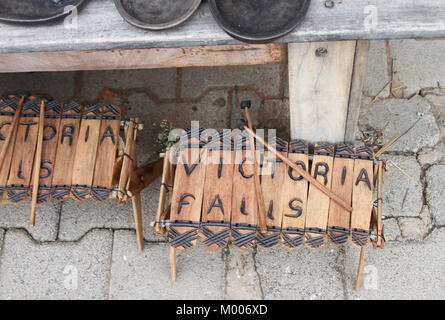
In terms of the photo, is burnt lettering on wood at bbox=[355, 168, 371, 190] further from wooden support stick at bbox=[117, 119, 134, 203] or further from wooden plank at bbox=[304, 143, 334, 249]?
wooden support stick at bbox=[117, 119, 134, 203]

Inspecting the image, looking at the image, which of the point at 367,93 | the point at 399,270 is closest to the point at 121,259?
the point at 399,270

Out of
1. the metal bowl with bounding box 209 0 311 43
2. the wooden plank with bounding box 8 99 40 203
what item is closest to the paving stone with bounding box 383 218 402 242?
the metal bowl with bounding box 209 0 311 43

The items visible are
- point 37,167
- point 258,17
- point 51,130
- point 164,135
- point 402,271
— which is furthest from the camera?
point 164,135

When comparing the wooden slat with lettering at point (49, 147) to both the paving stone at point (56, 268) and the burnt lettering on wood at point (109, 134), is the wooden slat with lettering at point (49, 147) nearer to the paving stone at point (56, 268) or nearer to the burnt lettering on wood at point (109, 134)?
the burnt lettering on wood at point (109, 134)

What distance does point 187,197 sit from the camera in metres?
2.62

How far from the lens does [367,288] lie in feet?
10.5

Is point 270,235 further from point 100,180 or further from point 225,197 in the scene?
point 100,180

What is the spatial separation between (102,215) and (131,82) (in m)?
1.15

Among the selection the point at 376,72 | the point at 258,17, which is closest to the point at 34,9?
the point at 258,17

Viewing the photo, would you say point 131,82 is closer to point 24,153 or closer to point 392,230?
point 24,153

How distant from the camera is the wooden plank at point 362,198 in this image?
2605 millimetres

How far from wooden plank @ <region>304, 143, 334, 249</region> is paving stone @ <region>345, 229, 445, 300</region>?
2.57 ft

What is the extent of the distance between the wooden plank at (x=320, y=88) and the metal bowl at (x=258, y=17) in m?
0.33

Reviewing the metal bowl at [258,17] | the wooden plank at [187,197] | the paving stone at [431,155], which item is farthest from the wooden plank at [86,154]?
the paving stone at [431,155]
